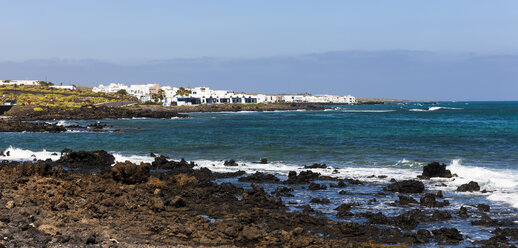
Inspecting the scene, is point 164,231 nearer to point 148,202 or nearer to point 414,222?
point 148,202

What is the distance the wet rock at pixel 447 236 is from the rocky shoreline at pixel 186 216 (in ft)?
0.09

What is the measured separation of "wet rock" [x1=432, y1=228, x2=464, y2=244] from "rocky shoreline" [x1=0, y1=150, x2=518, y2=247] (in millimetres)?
26

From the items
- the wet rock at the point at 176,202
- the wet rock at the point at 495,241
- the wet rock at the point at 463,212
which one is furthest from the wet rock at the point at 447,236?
the wet rock at the point at 176,202

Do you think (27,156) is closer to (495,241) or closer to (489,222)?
(489,222)

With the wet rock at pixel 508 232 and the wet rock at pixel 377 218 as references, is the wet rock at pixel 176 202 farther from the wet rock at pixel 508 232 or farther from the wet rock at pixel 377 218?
the wet rock at pixel 508 232

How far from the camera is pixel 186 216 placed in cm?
1544

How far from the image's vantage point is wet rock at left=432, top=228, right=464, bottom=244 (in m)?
13.5

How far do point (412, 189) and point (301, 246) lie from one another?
9.77 m

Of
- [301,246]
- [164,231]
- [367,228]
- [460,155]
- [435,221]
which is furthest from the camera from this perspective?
[460,155]

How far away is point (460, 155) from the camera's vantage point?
1380 inches

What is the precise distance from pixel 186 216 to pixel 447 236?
24.4 ft

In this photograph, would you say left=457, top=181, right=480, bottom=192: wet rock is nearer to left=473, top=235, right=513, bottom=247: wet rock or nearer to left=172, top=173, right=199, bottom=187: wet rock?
left=473, top=235, right=513, bottom=247: wet rock

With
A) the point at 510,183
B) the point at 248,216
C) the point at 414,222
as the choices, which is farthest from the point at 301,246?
the point at 510,183

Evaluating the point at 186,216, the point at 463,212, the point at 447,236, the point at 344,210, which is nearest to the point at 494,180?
the point at 463,212
